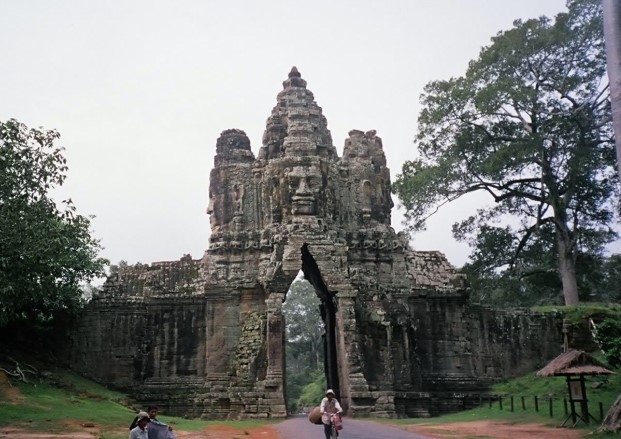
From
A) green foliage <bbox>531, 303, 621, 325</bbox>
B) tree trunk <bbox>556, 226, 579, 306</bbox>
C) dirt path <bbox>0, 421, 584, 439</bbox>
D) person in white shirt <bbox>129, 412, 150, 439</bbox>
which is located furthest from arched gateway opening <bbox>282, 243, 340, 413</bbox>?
person in white shirt <bbox>129, 412, 150, 439</bbox>

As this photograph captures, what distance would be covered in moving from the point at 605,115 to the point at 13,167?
2088cm

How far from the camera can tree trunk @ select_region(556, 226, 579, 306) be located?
2484cm

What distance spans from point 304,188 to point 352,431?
9.67 metres

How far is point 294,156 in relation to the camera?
22.4m

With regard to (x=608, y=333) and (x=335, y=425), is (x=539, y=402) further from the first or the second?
(x=335, y=425)

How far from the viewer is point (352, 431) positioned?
46.4 feet

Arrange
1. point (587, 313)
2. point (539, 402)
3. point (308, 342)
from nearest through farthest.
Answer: point (539, 402) → point (587, 313) → point (308, 342)

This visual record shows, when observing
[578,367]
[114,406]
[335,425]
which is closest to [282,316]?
[114,406]

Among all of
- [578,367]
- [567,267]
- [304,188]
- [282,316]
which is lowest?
[578,367]

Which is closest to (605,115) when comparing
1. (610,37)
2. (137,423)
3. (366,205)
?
(366,205)

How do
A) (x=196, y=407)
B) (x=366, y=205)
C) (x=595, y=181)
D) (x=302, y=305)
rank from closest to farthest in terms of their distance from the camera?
(x=196, y=407), (x=366, y=205), (x=595, y=181), (x=302, y=305)

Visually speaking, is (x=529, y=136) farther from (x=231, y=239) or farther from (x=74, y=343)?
(x=74, y=343)

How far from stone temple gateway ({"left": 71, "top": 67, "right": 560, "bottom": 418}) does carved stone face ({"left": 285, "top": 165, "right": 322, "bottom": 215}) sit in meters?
0.05

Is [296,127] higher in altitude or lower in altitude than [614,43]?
higher
